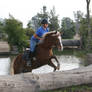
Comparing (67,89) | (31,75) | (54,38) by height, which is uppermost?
(54,38)

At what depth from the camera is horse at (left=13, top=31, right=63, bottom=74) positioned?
6254 mm

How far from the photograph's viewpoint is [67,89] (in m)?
5.18

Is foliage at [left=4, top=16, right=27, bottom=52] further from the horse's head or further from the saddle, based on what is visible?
A: the horse's head

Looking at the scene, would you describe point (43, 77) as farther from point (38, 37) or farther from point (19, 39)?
point (19, 39)

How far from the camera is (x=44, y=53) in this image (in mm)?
6586

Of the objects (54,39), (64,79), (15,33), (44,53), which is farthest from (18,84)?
(15,33)

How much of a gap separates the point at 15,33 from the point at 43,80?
17746 mm

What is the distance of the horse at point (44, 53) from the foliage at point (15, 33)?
14.5 metres

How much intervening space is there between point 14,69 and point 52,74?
7.46 feet

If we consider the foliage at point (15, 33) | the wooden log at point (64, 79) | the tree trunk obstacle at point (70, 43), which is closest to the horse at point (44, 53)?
the wooden log at point (64, 79)

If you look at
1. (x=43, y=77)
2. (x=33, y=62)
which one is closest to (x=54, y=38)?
(x=33, y=62)

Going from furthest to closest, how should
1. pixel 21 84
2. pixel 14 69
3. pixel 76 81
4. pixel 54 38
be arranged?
pixel 14 69
pixel 54 38
pixel 76 81
pixel 21 84

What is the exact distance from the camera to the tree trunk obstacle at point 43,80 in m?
4.60

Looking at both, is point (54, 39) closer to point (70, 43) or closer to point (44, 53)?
point (44, 53)
